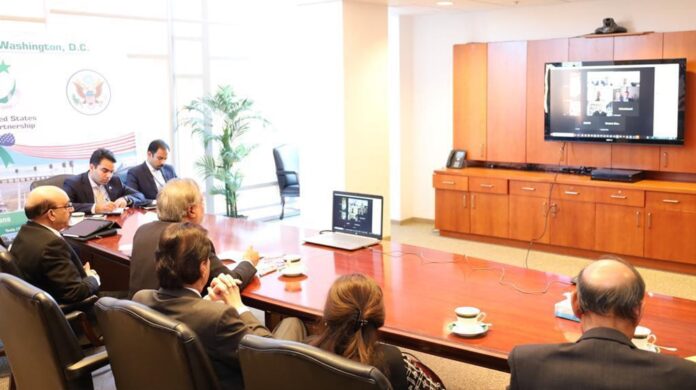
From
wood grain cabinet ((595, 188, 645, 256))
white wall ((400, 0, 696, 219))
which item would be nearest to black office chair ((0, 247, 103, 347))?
wood grain cabinet ((595, 188, 645, 256))

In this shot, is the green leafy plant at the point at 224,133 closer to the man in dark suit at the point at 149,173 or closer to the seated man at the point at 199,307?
the man in dark suit at the point at 149,173

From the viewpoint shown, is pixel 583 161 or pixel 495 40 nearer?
pixel 583 161

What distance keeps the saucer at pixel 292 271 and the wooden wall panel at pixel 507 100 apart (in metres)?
4.69

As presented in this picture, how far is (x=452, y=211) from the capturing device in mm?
7902

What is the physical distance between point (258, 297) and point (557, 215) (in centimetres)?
463

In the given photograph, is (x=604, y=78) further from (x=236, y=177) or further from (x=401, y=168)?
(x=236, y=177)

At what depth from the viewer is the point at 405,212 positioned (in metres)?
8.81

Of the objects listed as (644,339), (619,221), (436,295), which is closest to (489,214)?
(619,221)

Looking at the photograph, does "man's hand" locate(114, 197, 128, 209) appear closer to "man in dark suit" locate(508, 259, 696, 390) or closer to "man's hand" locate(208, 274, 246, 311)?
"man's hand" locate(208, 274, 246, 311)

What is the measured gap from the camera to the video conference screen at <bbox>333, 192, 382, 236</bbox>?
4.18 metres

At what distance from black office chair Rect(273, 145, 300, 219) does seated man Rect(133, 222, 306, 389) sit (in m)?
5.66

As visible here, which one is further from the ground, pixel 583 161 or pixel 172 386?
pixel 583 161

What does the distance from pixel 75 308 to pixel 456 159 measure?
5.20m

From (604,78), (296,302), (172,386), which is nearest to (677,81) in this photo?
(604,78)
